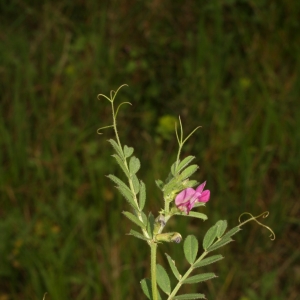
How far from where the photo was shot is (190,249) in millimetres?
571

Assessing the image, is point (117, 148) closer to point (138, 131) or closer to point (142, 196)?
point (142, 196)

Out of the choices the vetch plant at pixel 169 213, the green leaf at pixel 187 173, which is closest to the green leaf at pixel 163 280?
the vetch plant at pixel 169 213

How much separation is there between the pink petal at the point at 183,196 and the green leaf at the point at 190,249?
103mm

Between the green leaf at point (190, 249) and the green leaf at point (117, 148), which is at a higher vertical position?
the green leaf at point (117, 148)

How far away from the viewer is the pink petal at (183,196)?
46cm

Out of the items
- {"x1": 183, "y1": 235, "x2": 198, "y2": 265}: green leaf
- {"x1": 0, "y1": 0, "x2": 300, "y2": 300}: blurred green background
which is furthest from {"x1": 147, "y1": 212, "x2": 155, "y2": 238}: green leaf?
{"x1": 0, "y1": 0, "x2": 300, "y2": 300}: blurred green background

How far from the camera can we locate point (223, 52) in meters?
2.66

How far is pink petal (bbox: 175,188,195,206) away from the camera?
464 millimetres

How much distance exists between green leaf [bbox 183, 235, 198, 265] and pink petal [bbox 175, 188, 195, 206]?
4.0 inches

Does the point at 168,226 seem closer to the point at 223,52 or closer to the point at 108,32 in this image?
the point at 223,52

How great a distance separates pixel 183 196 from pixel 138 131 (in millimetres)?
2129

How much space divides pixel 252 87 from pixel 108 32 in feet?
2.68

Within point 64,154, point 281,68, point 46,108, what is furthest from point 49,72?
point 281,68

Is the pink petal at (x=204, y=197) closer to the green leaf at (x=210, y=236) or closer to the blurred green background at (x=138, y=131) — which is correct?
the green leaf at (x=210, y=236)
